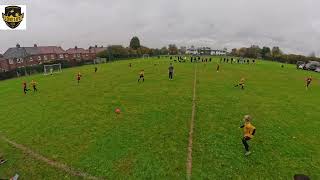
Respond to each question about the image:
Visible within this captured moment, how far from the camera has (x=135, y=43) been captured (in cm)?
13025

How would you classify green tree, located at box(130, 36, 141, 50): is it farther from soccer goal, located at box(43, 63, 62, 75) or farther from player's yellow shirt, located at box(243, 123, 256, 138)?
player's yellow shirt, located at box(243, 123, 256, 138)

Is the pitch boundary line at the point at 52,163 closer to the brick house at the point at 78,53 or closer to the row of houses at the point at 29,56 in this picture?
the row of houses at the point at 29,56

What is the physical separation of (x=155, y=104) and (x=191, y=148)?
8.72 meters

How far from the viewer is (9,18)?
27.5 meters

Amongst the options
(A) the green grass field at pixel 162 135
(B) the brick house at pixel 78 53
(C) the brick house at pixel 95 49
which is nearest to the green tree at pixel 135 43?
(C) the brick house at pixel 95 49

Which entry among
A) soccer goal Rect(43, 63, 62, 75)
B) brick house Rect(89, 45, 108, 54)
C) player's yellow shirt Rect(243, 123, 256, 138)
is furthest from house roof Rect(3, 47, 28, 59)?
player's yellow shirt Rect(243, 123, 256, 138)

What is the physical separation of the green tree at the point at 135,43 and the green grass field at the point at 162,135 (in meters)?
107

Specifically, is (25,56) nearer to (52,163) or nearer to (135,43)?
(135,43)

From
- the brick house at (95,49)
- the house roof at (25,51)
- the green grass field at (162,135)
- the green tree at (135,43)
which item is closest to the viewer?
the green grass field at (162,135)

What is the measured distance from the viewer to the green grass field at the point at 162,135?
1107cm

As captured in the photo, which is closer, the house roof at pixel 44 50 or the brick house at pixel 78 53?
the house roof at pixel 44 50

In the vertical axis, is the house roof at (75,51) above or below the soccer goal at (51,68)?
above

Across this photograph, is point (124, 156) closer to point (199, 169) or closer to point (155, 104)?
point (199, 169)

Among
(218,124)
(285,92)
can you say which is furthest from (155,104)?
(285,92)
